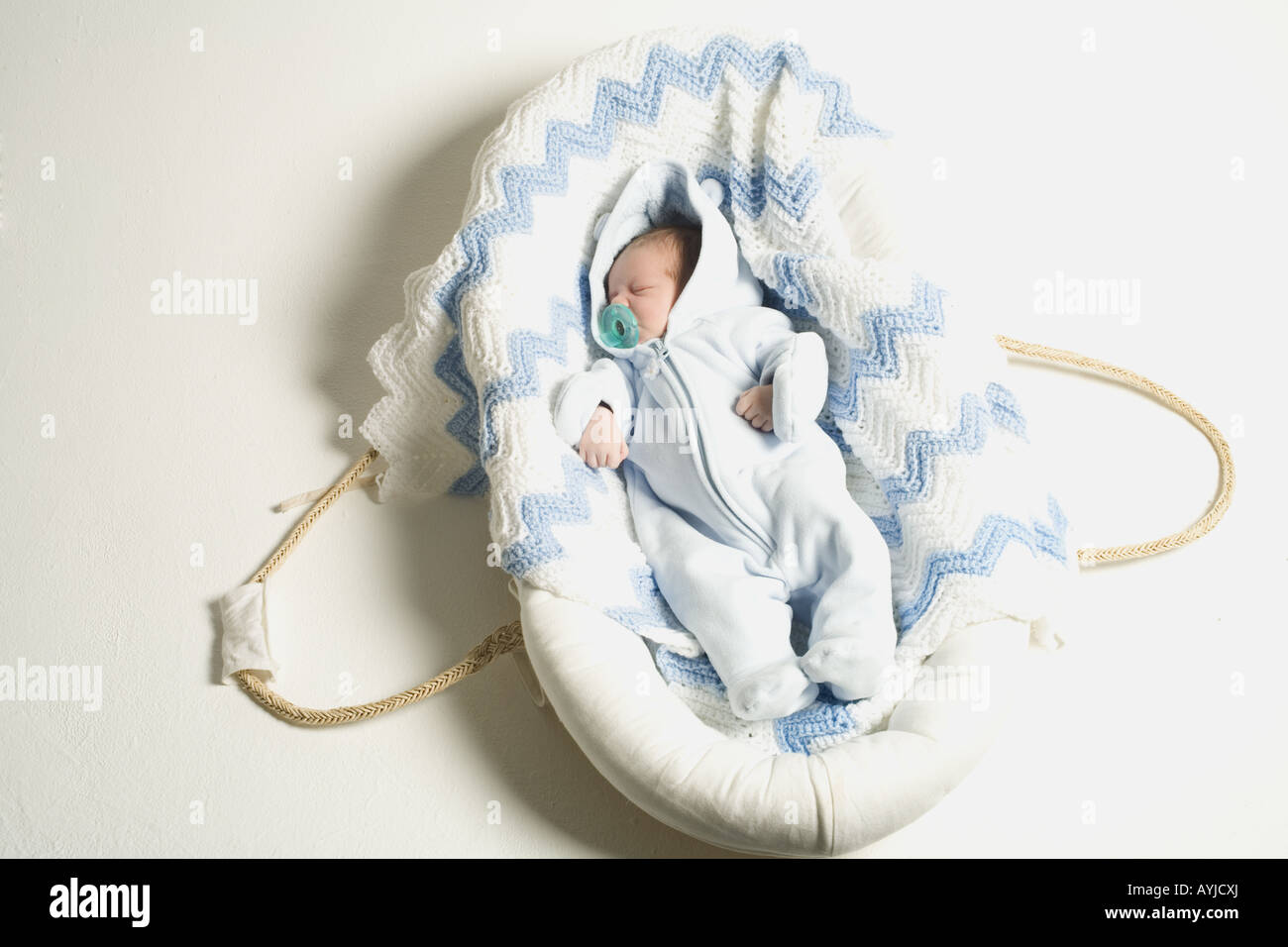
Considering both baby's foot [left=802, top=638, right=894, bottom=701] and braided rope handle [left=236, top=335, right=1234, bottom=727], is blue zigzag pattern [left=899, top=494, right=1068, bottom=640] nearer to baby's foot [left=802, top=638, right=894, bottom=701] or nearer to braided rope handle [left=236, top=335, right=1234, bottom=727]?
baby's foot [left=802, top=638, right=894, bottom=701]

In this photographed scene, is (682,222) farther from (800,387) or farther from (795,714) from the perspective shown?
(795,714)

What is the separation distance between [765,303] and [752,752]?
869 mm

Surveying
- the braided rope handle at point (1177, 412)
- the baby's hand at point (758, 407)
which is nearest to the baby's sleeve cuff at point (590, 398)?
the baby's hand at point (758, 407)

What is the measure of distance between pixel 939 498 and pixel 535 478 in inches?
23.6

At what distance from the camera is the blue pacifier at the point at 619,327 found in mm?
2027

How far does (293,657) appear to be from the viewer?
6.40ft

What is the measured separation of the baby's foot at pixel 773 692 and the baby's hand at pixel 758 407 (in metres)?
0.39

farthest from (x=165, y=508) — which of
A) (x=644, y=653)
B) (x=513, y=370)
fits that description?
(x=644, y=653)

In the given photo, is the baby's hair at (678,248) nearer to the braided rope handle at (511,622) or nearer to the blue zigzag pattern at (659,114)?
the blue zigzag pattern at (659,114)

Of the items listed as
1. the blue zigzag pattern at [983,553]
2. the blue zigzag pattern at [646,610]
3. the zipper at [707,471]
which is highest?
the zipper at [707,471]

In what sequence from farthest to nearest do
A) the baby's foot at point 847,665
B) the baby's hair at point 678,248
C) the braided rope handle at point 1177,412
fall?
the baby's hair at point 678,248 < the braided rope handle at point 1177,412 < the baby's foot at point 847,665

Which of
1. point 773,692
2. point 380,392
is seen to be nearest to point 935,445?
point 773,692

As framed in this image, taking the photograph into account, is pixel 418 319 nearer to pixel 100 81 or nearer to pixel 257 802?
pixel 257 802

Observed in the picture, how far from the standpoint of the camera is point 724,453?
1.88m
